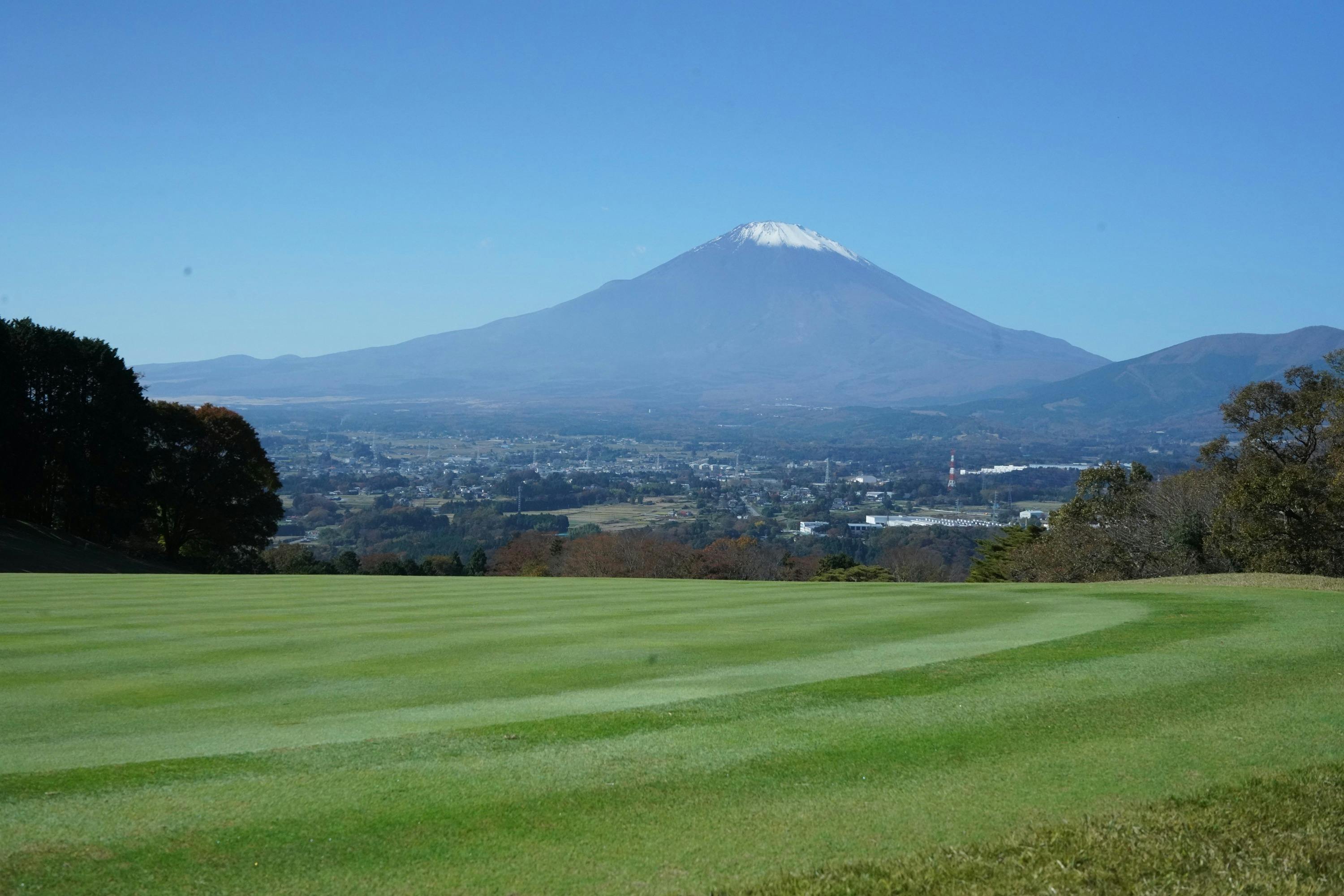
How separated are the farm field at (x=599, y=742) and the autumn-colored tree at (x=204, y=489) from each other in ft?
119

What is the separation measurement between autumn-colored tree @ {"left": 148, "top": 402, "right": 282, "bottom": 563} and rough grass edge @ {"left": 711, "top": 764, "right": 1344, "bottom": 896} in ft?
Result: 152

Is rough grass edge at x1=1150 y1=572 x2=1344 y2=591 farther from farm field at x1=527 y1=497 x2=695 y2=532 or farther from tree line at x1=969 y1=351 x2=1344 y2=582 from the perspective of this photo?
farm field at x1=527 y1=497 x2=695 y2=532

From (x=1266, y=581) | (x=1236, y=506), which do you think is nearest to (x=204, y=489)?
(x=1236, y=506)

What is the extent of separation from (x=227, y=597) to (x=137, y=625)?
548 cm

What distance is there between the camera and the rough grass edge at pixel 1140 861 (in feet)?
16.6

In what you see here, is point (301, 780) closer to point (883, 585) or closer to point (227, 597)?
point (227, 597)

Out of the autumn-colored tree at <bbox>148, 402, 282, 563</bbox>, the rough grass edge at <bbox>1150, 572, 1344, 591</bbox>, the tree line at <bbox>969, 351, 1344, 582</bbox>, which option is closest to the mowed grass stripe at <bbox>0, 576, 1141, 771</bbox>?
the rough grass edge at <bbox>1150, 572, 1344, 591</bbox>

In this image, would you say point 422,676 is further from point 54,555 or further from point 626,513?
point 626,513

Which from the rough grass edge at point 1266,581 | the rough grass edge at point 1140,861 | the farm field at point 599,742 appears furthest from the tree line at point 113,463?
the rough grass edge at point 1140,861

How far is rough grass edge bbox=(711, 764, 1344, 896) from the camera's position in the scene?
5.07m

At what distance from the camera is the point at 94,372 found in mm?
45281

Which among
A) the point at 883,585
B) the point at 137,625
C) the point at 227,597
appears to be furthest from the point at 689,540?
the point at 137,625

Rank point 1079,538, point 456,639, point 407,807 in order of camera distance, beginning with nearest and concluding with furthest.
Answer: point 407,807 < point 456,639 < point 1079,538

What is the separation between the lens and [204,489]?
157ft
